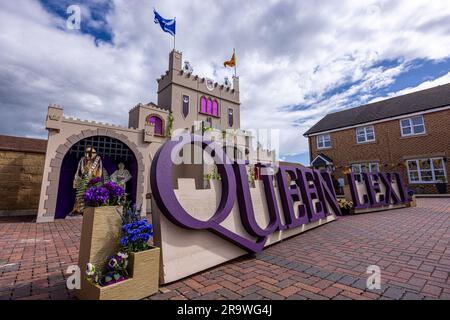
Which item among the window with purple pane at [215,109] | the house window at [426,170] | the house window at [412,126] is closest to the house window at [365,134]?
the house window at [412,126]

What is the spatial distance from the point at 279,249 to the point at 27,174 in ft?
38.9

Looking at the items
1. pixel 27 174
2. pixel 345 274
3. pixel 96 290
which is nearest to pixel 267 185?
pixel 345 274

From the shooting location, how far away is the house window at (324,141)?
21288mm

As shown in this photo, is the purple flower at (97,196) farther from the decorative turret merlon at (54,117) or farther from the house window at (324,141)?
the house window at (324,141)

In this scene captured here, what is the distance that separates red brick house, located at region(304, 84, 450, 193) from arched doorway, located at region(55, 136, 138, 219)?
1270 centimetres

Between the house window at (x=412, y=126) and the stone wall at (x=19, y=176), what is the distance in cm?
2401

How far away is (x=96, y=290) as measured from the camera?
7.35 feet

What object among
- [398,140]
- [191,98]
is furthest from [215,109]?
[398,140]

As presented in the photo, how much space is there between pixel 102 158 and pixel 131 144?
4.63 ft

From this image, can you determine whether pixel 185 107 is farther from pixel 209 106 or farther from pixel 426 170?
pixel 426 170

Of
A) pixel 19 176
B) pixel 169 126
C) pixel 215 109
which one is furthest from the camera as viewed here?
pixel 215 109

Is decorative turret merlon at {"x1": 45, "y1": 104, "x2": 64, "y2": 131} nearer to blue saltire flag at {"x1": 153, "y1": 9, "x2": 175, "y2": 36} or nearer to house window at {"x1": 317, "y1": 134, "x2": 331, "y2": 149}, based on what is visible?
blue saltire flag at {"x1": 153, "y1": 9, "x2": 175, "y2": 36}

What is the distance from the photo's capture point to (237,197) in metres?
4.21
